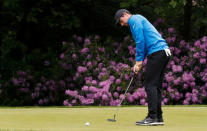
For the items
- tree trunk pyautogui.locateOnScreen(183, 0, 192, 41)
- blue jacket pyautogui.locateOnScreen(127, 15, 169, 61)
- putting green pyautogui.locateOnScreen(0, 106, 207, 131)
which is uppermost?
tree trunk pyautogui.locateOnScreen(183, 0, 192, 41)

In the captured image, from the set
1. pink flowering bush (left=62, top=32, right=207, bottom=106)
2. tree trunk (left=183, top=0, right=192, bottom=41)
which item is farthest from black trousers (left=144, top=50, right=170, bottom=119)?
tree trunk (left=183, top=0, right=192, bottom=41)

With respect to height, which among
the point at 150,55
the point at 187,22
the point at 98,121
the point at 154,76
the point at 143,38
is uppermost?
the point at 187,22

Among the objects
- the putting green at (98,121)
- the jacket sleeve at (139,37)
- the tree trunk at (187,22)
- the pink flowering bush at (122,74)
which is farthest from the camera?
the tree trunk at (187,22)

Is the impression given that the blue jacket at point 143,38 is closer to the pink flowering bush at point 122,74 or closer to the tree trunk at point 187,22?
the pink flowering bush at point 122,74

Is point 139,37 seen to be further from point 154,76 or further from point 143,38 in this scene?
point 154,76

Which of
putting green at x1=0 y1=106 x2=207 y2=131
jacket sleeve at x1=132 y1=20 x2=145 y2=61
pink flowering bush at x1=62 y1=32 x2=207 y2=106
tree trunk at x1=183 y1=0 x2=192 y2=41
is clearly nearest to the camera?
putting green at x1=0 y1=106 x2=207 y2=131

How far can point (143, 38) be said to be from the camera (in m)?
7.57

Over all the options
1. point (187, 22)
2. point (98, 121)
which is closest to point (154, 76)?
point (98, 121)

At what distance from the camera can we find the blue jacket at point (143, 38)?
7570 mm

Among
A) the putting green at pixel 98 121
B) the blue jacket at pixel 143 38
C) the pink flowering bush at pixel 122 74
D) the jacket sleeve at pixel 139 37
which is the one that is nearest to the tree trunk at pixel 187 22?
the pink flowering bush at pixel 122 74

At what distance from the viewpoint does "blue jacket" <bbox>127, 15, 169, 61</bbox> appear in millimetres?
7570

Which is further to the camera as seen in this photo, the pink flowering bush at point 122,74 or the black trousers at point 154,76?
the pink flowering bush at point 122,74

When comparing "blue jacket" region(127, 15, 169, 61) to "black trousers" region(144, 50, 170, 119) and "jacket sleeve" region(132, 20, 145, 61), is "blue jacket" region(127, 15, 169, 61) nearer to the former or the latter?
"jacket sleeve" region(132, 20, 145, 61)

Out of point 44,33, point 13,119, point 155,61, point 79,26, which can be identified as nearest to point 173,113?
point 155,61
